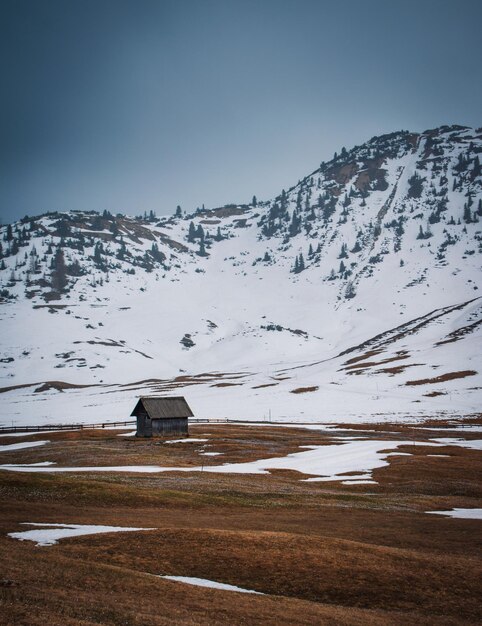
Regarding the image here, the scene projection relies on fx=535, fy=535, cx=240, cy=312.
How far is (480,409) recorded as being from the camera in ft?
449

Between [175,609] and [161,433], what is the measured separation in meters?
83.0

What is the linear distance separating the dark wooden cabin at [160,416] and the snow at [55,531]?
69.4 metres

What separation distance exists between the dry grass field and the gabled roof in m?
46.0

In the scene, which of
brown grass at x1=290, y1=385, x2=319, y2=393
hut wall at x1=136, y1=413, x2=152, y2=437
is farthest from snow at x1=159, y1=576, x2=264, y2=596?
brown grass at x1=290, y1=385, x2=319, y2=393

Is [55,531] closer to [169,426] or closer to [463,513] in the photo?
[463,513]

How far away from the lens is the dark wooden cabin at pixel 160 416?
95.2 m

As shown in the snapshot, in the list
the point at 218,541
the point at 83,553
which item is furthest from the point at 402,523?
the point at 83,553

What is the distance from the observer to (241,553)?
22.3 m

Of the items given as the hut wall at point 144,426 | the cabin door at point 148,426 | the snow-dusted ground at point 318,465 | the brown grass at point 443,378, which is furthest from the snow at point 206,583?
the brown grass at point 443,378

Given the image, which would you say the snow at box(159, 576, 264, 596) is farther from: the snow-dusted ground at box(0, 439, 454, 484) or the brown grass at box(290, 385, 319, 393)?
the brown grass at box(290, 385, 319, 393)

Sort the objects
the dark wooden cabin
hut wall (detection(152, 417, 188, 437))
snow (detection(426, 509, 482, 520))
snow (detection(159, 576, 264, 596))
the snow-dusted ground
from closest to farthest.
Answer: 1. snow (detection(159, 576, 264, 596))
2. snow (detection(426, 509, 482, 520))
3. the snow-dusted ground
4. the dark wooden cabin
5. hut wall (detection(152, 417, 188, 437))

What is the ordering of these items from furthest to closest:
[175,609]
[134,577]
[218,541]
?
[218,541], [134,577], [175,609]

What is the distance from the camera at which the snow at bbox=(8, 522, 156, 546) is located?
73.2 feet

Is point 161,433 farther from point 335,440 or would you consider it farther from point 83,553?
point 83,553
